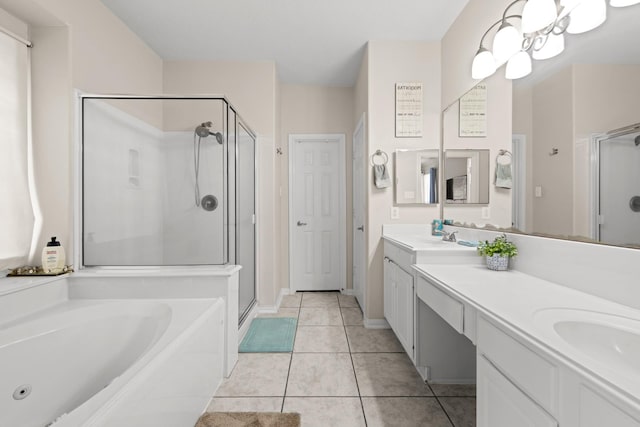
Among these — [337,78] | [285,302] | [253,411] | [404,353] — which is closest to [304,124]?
[337,78]

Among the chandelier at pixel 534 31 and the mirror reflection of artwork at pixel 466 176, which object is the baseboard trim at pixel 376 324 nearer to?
the mirror reflection of artwork at pixel 466 176

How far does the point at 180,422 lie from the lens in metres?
1.14

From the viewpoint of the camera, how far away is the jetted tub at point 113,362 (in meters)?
0.88

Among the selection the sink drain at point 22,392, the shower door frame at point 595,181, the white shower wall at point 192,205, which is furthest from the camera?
the white shower wall at point 192,205

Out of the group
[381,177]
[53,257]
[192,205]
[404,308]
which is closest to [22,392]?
[53,257]

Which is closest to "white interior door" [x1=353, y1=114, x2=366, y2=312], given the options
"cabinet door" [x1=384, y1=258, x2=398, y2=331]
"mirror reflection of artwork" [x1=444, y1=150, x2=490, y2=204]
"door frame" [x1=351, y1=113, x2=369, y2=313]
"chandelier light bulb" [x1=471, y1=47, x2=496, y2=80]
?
"door frame" [x1=351, y1=113, x2=369, y2=313]

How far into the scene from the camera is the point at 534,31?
1348 mm

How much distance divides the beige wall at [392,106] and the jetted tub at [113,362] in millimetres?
1537

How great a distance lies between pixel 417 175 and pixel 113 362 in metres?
2.48

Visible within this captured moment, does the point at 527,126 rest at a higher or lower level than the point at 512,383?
higher

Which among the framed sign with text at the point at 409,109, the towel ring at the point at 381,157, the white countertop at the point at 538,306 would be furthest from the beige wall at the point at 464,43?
the white countertop at the point at 538,306

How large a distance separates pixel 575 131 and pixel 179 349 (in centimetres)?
189

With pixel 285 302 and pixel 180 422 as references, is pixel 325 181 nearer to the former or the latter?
pixel 285 302

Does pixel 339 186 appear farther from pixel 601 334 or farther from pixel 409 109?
pixel 601 334
